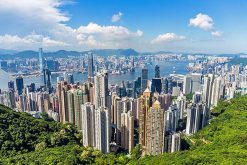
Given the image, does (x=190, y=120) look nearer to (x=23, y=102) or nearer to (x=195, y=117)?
(x=195, y=117)

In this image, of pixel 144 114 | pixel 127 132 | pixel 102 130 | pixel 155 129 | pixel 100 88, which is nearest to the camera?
pixel 155 129

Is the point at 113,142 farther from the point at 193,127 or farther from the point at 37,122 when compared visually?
the point at 193,127

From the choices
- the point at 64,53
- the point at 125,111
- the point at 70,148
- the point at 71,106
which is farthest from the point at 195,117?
the point at 64,53

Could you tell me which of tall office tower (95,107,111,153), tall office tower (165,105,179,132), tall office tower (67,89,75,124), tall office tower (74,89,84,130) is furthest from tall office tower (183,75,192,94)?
tall office tower (95,107,111,153)

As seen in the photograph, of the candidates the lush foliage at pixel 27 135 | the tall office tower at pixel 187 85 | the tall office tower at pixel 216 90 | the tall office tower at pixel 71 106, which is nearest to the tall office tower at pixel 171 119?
the lush foliage at pixel 27 135

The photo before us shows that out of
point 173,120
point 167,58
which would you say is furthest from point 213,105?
point 167,58

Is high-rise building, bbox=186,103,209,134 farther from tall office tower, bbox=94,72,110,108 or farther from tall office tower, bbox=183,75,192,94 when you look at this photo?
tall office tower, bbox=183,75,192,94
